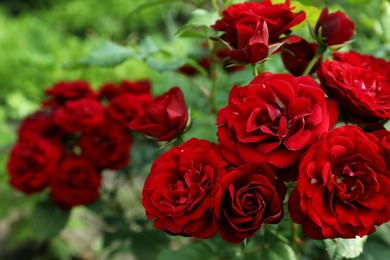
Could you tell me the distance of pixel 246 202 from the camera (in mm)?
576

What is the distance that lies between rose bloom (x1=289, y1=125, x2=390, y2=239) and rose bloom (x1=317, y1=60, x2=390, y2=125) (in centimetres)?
8

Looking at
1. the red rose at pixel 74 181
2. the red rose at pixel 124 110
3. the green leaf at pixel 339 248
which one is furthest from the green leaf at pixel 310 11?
the red rose at pixel 74 181

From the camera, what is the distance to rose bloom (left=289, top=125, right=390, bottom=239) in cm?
55

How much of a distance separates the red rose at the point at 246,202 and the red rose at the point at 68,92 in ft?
2.38

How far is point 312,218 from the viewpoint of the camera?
0.54 meters

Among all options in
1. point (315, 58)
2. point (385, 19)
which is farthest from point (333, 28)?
point (385, 19)

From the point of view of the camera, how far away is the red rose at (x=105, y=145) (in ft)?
3.65

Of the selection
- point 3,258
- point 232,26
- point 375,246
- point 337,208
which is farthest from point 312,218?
point 3,258

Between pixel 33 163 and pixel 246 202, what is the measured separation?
2.37 ft

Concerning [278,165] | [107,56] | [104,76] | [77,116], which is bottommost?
[104,76]

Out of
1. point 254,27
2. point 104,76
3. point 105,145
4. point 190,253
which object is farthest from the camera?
point 104,76

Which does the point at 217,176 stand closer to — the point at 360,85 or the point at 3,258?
the point at 360,85

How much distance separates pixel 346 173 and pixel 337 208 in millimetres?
43

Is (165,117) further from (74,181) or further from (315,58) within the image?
(74,181)
